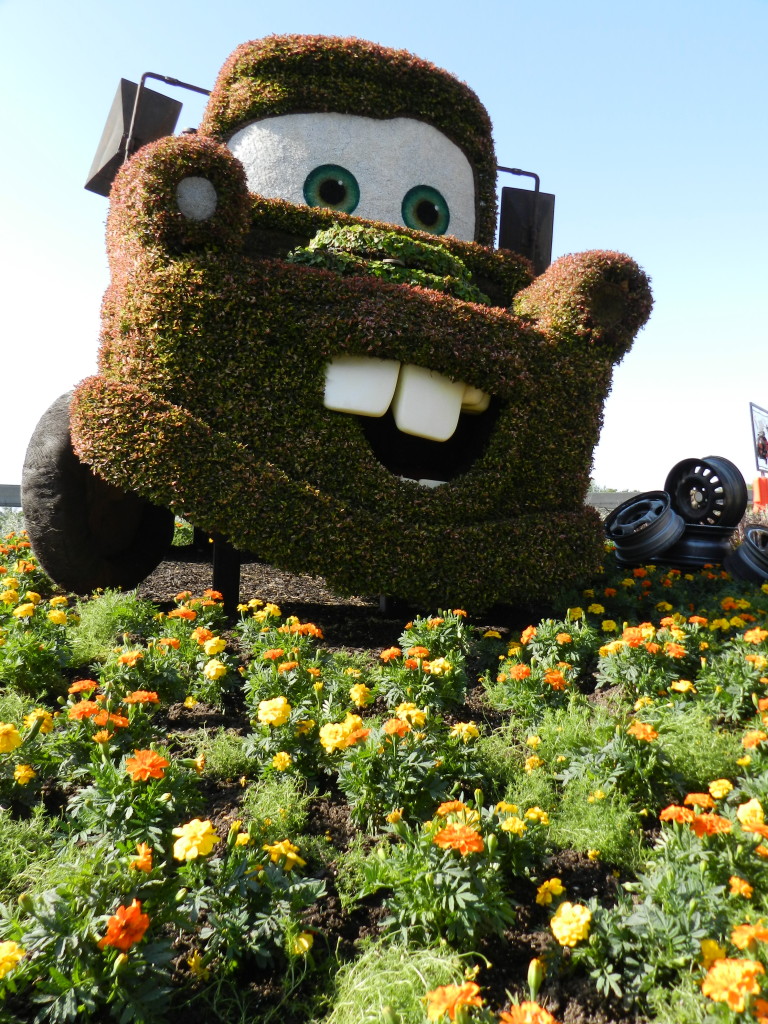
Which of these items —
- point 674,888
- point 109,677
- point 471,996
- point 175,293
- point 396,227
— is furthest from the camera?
point 396,227

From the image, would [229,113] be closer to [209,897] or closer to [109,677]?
[109,677]

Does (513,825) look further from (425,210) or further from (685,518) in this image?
(685,518)

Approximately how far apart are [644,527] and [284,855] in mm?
4918

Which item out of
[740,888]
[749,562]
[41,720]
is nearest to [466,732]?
[740,888]

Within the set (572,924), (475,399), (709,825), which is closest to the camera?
(572,924)

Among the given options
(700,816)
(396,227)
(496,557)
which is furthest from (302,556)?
(700,816)

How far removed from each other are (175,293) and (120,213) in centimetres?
79

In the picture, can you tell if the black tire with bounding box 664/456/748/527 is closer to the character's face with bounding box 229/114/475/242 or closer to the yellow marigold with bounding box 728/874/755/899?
the character's face with bounding box 229/114/475/242

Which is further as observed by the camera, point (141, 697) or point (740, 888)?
point (141, 697)

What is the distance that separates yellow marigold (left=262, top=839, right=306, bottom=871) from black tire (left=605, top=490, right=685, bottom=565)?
485 cm

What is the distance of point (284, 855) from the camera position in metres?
2.13

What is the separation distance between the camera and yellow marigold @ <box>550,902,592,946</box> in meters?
1.76

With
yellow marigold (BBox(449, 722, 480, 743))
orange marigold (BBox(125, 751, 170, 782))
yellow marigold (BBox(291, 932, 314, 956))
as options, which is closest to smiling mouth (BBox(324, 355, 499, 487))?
yellow marigold (BBox(449, 722, 480, 743))

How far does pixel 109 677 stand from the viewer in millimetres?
3377
